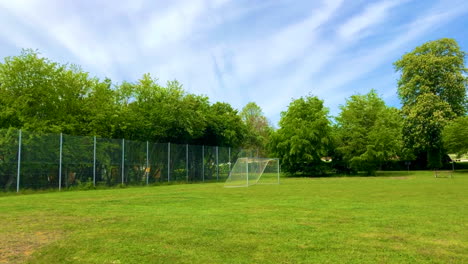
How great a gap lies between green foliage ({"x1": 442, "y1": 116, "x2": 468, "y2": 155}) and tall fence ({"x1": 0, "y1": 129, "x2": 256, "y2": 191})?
2265 centimetres

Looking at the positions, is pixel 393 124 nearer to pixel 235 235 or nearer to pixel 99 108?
pixel 99 108

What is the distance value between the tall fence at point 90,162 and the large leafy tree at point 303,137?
31.8 feet

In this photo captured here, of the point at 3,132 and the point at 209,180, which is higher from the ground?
the point at 3,132

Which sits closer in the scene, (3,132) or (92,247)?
(92,247)

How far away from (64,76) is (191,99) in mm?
9836

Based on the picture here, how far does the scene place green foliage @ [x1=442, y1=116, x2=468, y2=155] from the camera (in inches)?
1284

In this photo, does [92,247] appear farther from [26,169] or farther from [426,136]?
[426,136]

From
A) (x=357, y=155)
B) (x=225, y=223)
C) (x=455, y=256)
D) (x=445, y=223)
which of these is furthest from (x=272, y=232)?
(x=357, y=155)

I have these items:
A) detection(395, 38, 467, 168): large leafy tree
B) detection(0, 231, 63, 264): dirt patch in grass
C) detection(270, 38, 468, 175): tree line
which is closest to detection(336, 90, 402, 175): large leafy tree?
detection(270, 38, 468, 175): tree line

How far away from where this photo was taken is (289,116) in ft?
117

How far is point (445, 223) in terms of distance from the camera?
22.9ft

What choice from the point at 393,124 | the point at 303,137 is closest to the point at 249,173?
the point at 303,137

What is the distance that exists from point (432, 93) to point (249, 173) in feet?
89.9

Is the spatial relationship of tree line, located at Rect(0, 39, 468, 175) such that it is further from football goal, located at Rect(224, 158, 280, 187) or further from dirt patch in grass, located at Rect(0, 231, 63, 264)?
dirt patch in grass, located at Rect(0, 231, 63, 264)
